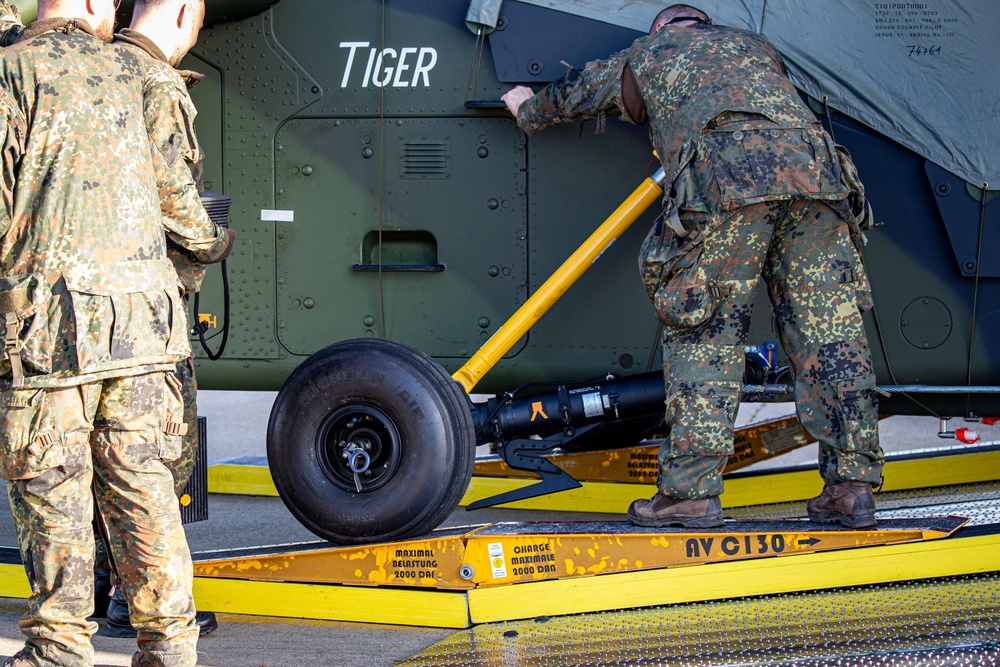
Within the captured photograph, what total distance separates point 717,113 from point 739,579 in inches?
60.5

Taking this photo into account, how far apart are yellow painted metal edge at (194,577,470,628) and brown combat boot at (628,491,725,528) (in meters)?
0.70

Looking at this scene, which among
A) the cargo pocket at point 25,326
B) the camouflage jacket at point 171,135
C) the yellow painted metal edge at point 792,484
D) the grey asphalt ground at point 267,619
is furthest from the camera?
the yellow painted metal edge at point 792,484

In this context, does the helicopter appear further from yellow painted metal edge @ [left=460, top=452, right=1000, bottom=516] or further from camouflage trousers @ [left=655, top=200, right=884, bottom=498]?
yellow painted metal edge @ [left=460, top=452, right=1000, bottom=516]

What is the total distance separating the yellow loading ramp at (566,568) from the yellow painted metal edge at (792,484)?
3.65ft

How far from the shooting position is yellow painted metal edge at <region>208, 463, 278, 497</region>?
18.5 ft

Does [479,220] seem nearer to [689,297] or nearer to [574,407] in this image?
[574,407]

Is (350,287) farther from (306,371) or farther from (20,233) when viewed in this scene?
(20,233)

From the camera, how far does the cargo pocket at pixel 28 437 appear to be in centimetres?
264

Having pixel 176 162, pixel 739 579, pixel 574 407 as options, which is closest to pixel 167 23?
pixel 176 162

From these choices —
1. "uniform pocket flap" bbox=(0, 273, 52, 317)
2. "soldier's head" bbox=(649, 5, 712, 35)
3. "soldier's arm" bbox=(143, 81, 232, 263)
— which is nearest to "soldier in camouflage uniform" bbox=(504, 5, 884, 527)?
"soldier's head" bbox=(649, 5, 712, 35)

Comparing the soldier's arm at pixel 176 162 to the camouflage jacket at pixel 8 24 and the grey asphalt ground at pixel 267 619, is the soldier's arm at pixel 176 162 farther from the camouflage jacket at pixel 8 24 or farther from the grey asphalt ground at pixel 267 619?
the grey asphalt ground at pixel 267 619

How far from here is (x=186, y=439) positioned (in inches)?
142

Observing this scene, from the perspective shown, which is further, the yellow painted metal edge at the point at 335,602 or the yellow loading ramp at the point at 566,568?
the yellow painted metal edge at the point at 335,602

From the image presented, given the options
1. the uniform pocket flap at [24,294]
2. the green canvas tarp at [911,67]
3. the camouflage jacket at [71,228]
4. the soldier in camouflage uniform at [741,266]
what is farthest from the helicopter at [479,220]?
the uniform pocket flap at [24,294]
